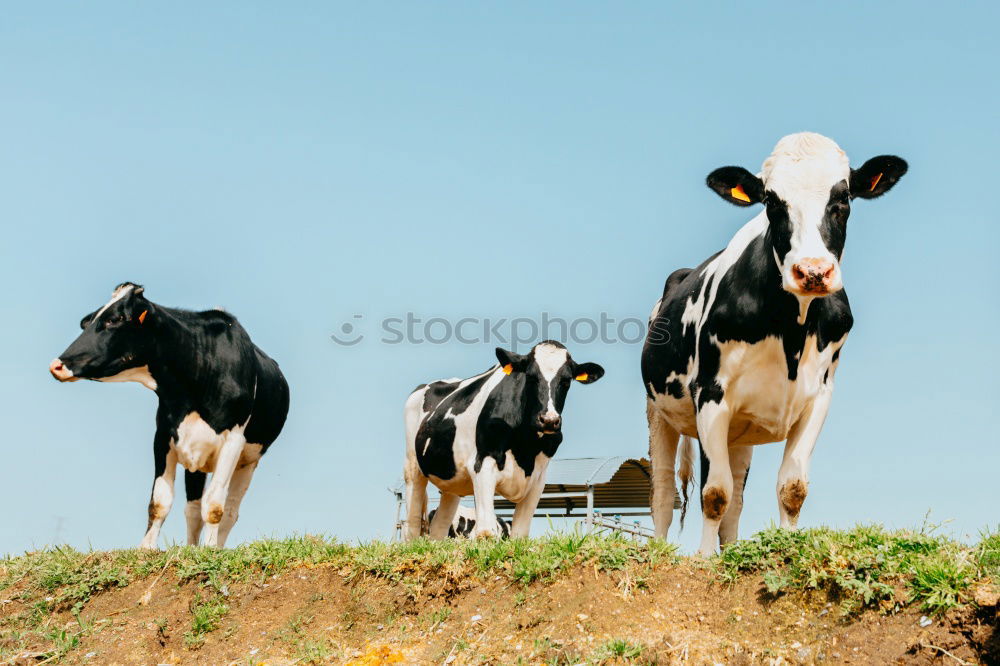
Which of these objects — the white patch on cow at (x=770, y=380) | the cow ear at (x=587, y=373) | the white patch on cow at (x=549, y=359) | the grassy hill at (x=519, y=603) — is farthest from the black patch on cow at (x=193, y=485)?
the white patch on cow at (x=770, y=380)

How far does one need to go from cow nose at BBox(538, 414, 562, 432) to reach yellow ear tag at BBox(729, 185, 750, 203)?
11.5 ft

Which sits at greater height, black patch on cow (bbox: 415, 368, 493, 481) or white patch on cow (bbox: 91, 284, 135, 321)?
white patch on cow (bbox: 91, 284, 135, 321)

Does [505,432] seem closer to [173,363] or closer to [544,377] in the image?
[544,377]

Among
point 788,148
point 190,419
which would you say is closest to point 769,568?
point 788,148

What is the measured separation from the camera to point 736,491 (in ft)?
31.9

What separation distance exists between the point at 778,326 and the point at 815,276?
1019 millimetres

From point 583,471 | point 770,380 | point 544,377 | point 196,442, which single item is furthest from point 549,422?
point 583,471

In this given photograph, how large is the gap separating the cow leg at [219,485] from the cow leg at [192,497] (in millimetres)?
389

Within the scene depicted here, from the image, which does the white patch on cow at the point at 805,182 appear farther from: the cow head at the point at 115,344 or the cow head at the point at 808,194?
the cow head at the point at 115,344

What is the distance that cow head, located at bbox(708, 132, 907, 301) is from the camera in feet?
22.8

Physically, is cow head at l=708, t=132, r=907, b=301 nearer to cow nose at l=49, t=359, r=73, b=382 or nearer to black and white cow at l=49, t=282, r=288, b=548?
black and white cow at l=49, t=282, r=288, b=548

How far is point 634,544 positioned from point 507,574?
2.87 ft

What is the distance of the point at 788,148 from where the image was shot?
25.7 feet

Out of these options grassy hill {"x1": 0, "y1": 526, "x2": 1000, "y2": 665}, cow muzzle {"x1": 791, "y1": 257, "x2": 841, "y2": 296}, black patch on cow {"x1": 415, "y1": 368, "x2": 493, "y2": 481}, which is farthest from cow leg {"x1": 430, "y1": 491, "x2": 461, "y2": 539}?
cow muzzle {"x1": 791, "y1": 257, "x2": 841, "y2": 296}
